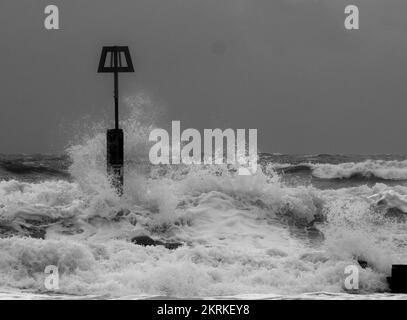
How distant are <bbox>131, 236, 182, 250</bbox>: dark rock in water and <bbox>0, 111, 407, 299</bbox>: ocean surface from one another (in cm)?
6

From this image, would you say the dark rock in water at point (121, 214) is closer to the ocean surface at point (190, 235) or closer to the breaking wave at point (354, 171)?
the ocean surface at point (190, 235)

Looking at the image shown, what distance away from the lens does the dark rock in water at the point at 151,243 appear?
33.2ft

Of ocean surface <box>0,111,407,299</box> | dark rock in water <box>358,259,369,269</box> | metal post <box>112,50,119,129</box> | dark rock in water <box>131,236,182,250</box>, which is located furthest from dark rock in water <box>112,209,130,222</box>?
dark rock in water <box>358,259,369,269</box>

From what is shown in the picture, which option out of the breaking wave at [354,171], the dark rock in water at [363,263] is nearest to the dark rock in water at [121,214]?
the dark rock in water at [363,263]

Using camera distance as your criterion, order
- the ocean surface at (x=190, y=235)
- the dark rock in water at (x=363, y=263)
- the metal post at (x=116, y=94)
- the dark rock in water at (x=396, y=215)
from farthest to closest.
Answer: the dark rock in water at (x=396, y=215)
the metal post at (x=116, y=94)
the dark rock in water at (x=363, y=263)
the ocean surface at (x=190, y=235)

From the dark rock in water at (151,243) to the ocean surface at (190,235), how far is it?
6cm

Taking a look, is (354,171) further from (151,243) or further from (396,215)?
(151,243)

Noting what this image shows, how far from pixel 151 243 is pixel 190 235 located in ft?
3.20

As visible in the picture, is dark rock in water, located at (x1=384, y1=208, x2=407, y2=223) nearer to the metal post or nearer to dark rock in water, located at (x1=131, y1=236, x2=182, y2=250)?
dark rock in water, located at (x1=131, y1=236, x2=182, y2=250)

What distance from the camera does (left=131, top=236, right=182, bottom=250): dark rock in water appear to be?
33.2 feet

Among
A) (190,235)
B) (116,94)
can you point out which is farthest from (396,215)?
(116,94)

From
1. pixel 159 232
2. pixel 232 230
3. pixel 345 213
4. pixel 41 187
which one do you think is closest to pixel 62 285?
pixel 159 232

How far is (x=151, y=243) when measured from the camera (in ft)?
33.4
